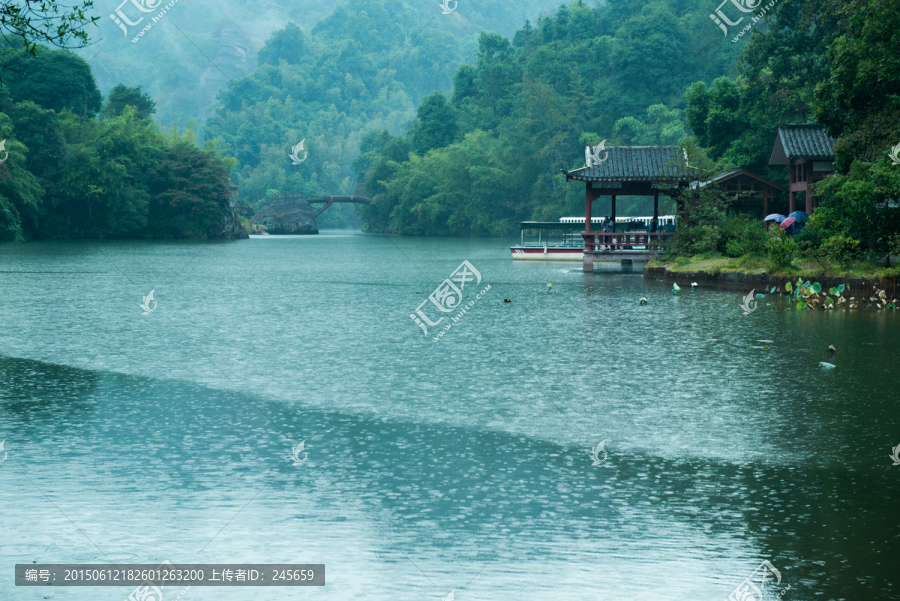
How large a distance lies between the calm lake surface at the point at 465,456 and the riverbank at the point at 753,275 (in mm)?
4540

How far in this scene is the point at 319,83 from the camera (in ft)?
634

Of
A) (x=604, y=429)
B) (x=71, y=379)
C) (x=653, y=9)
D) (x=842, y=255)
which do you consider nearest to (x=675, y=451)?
(x=604, y=429)

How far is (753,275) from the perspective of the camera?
2766 centimetres

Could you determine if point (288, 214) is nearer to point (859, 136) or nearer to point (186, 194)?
point (186, 194)

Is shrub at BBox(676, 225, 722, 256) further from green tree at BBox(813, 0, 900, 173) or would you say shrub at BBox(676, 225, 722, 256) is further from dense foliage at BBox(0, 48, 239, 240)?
dense foliage at BBox(0, 48, 239, 240)

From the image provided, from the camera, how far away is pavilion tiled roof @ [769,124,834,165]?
33719mm

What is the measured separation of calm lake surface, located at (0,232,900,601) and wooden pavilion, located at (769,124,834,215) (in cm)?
1656

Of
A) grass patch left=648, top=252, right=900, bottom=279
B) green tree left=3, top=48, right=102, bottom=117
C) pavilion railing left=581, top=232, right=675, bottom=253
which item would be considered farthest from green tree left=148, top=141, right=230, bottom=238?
grass patch left=648, top=252, right=900, bottom=279

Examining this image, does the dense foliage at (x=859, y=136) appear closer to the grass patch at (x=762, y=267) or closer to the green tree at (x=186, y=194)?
the grass patch at (x=762, y=267)

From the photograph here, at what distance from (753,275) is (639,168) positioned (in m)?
12.0

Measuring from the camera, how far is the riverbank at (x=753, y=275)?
2302 cm

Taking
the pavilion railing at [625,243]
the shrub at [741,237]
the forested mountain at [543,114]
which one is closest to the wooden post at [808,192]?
the shrub at [741,237]

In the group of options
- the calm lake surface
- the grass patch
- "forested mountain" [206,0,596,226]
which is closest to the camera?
the calm lake surface

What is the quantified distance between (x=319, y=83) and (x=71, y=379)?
187663 millimetres
